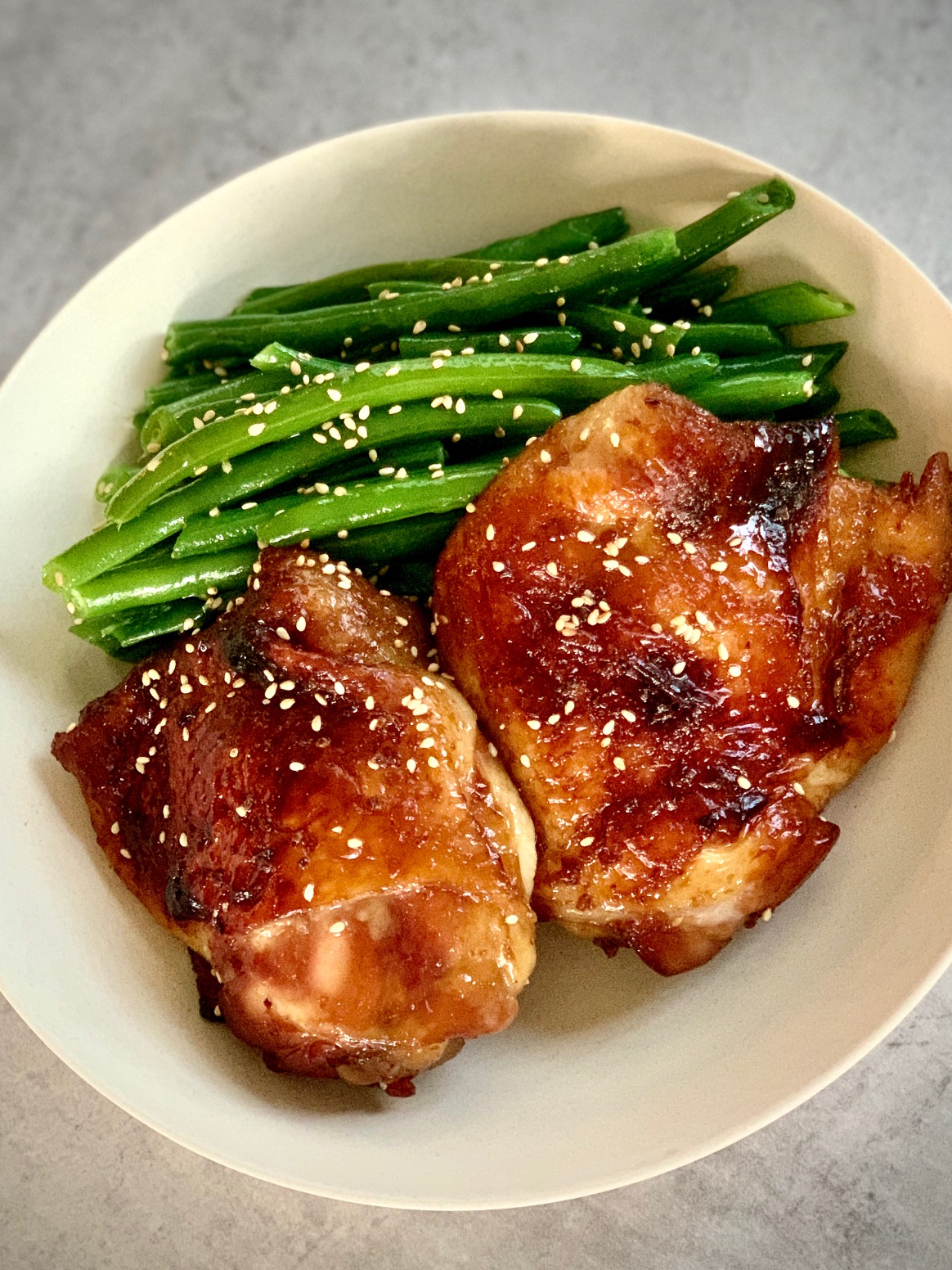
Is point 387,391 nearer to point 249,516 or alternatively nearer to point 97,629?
point 249,516

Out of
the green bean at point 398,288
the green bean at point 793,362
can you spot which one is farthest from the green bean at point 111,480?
the green bean at point 793,362

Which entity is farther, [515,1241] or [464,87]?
[464,87]

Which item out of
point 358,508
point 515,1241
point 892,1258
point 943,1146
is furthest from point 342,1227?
point 358,508

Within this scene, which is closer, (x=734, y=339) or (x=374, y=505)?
(x=374, y=505)

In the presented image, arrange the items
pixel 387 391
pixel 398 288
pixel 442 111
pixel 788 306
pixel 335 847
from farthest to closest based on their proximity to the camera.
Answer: pixel 442 111 → pixel 398 288 → pixel 788 306 → pixel 387 391 → pixel 335 847

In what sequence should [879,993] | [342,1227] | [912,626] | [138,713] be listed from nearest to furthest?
[879,993], [912,626], [138,713], [342,1227]

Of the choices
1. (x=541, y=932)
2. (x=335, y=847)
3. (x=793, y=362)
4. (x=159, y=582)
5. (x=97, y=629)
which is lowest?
(x=541, y=932)

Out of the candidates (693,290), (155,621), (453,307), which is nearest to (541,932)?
(155,621)

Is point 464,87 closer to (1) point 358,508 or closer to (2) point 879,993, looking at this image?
(1) point 358,508
